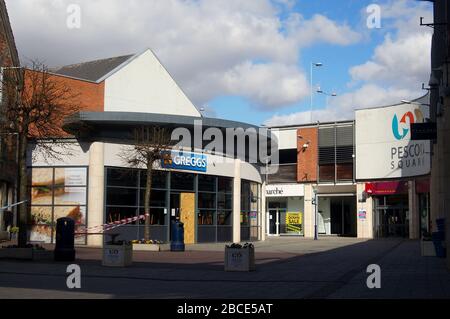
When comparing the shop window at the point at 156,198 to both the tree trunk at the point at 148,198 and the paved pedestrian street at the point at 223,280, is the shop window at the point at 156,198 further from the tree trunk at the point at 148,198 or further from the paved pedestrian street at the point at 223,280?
the paved pedestrian street at the point at 223,280

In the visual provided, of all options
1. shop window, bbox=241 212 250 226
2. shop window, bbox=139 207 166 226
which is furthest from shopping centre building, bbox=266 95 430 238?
shop window, bbox=139 207 166 226

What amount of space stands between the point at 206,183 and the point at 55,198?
829cm

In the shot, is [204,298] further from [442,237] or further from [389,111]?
[389,111]

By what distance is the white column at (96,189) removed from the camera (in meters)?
28.9

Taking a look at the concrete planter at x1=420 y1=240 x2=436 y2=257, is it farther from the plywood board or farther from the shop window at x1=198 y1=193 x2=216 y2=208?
the shop window at x1=198 y1=193 x2=216 y2=208

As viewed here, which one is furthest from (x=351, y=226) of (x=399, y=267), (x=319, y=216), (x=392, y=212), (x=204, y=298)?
(x=204, y=298)

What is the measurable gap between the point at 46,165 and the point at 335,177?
2957 centimetres

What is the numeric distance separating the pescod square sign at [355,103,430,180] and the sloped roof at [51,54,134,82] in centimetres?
2065

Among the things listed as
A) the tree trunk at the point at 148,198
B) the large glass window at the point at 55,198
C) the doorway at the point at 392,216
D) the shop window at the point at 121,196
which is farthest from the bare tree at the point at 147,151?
the doorway at the point at 392,216

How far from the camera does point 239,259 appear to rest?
1747cm

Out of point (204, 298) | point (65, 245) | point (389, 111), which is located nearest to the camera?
point (204, 298)

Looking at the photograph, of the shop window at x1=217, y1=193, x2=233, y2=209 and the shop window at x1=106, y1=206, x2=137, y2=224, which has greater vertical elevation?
the shop window at x1=217, y1=193, x2=233, y2=209

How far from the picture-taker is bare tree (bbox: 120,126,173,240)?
27797 mm
